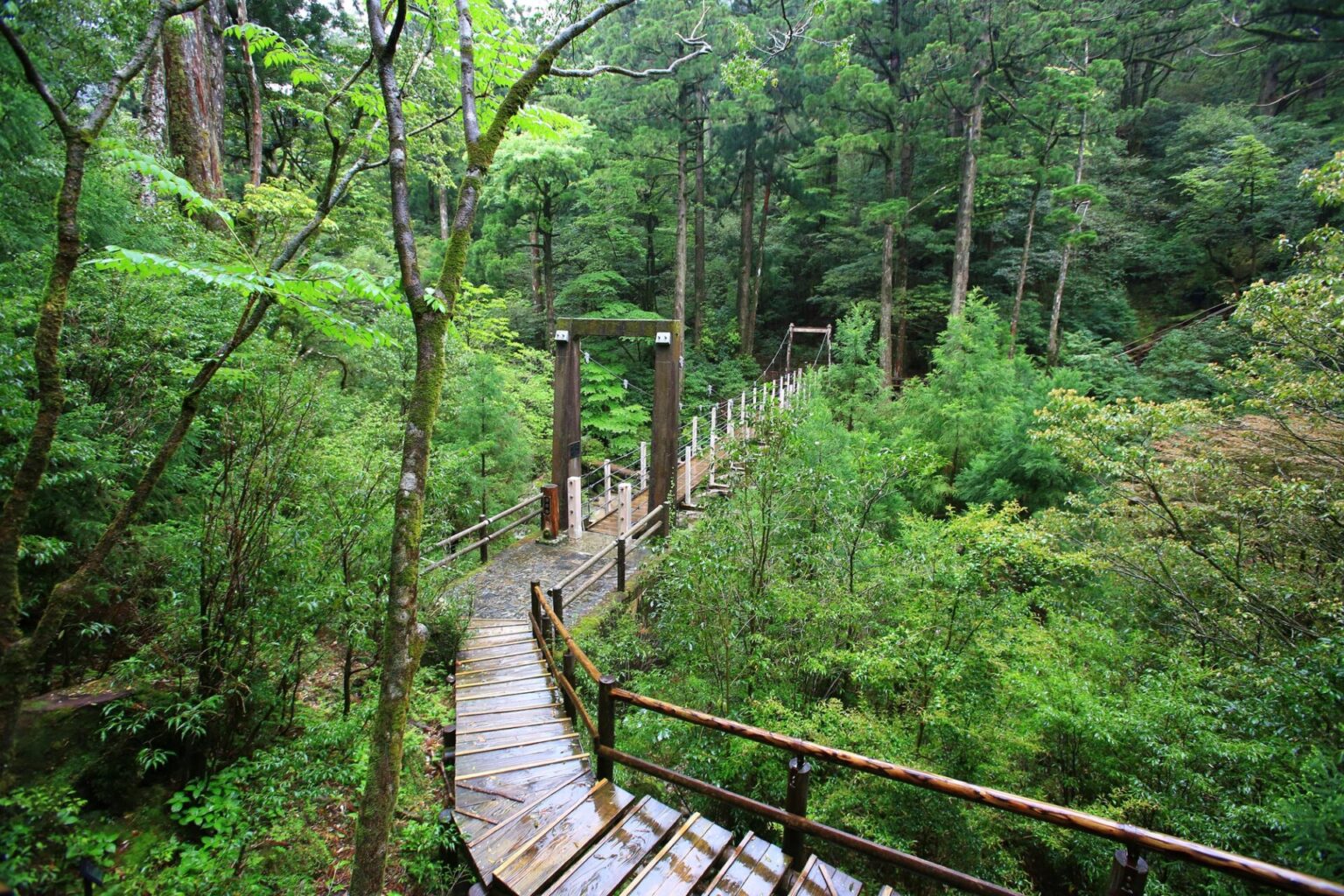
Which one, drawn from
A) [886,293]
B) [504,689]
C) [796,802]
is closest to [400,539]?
[796,802]

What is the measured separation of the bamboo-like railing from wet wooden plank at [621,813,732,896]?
0.22 m

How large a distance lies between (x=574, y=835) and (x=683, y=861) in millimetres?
558

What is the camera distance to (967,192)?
42.4 ft

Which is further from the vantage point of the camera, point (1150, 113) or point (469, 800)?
point (1150, 113)

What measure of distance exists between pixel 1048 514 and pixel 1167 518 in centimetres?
100

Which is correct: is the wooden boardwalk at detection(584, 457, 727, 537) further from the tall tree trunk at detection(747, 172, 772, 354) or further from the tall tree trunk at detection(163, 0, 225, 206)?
the tall tree trunk at detection(747, 172, 772, 354)

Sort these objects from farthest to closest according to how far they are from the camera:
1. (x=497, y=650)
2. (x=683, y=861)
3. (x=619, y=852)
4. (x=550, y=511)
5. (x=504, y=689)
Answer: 1. (x=550, y=511)
2. (x=497, y=650)
3. (x=504, y=689)
4. (x=619, y=852)
5. (x=683, y=861)

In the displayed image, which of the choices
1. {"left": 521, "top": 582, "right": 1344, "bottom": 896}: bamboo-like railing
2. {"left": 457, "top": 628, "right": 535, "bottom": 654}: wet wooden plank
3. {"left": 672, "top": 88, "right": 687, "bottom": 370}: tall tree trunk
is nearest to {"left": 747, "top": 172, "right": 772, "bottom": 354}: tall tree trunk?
{"left": 672, "top": 88, "right": 687, "bottom": 370}: tall tree trunk

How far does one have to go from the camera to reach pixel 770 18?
14.2m

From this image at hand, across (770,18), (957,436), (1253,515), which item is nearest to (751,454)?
(1253,515)

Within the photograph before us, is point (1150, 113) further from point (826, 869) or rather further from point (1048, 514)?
point (826, 869)

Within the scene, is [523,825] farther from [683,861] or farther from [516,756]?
[683,861]

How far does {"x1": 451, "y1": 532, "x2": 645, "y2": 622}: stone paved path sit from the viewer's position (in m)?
5.99

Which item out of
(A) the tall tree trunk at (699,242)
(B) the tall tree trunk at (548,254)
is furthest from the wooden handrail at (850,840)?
(A) the tall tree trunk at (699,242)
